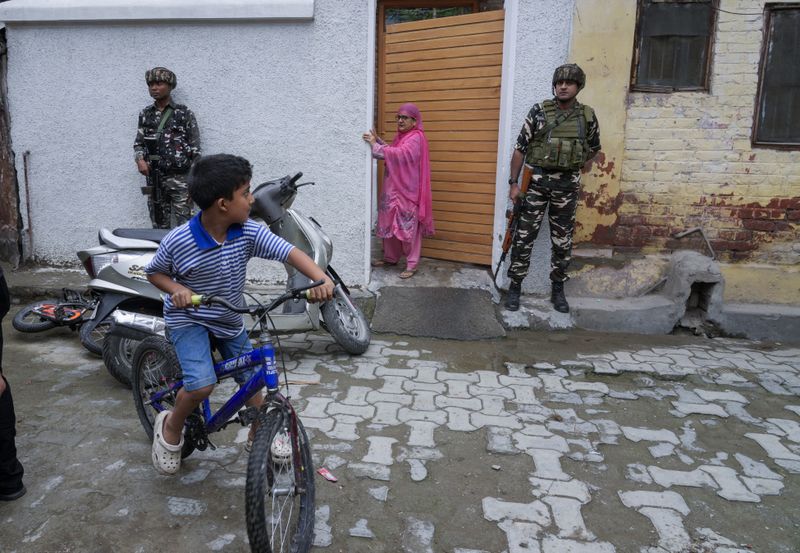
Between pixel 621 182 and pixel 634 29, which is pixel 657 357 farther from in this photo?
pixel 634 29

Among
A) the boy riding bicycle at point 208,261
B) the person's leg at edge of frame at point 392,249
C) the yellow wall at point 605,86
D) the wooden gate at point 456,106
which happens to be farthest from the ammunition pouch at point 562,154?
the boy riding bicycle at point 208,261

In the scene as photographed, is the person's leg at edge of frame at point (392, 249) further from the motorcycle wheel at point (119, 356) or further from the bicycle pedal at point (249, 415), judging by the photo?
the bicycle pedal at point (249, 415)

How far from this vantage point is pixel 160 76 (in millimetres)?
5496

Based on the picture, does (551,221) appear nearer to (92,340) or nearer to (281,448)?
(281,448)

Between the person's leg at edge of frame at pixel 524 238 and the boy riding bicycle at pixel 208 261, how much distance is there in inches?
124

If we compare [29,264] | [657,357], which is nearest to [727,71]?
[657,357]

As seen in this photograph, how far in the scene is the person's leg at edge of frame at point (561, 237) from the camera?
206 inches

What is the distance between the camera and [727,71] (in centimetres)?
523

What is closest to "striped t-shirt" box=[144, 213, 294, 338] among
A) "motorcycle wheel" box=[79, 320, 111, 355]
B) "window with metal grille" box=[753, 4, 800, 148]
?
"motorcycle wheel" box=[79, 320, 111, 355]

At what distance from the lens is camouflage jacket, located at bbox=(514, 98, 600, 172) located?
201 inches

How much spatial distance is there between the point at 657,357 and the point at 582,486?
2.07 m

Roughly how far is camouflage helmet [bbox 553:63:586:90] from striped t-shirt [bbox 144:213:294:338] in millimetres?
3239

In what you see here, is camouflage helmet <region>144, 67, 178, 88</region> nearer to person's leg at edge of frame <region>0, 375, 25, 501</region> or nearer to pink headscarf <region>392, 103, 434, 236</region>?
pink headscarf <region>392, 103, 434, 236</region>

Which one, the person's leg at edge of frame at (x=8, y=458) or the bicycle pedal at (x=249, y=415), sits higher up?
the bicycle pedal at (x=249, y=415)
